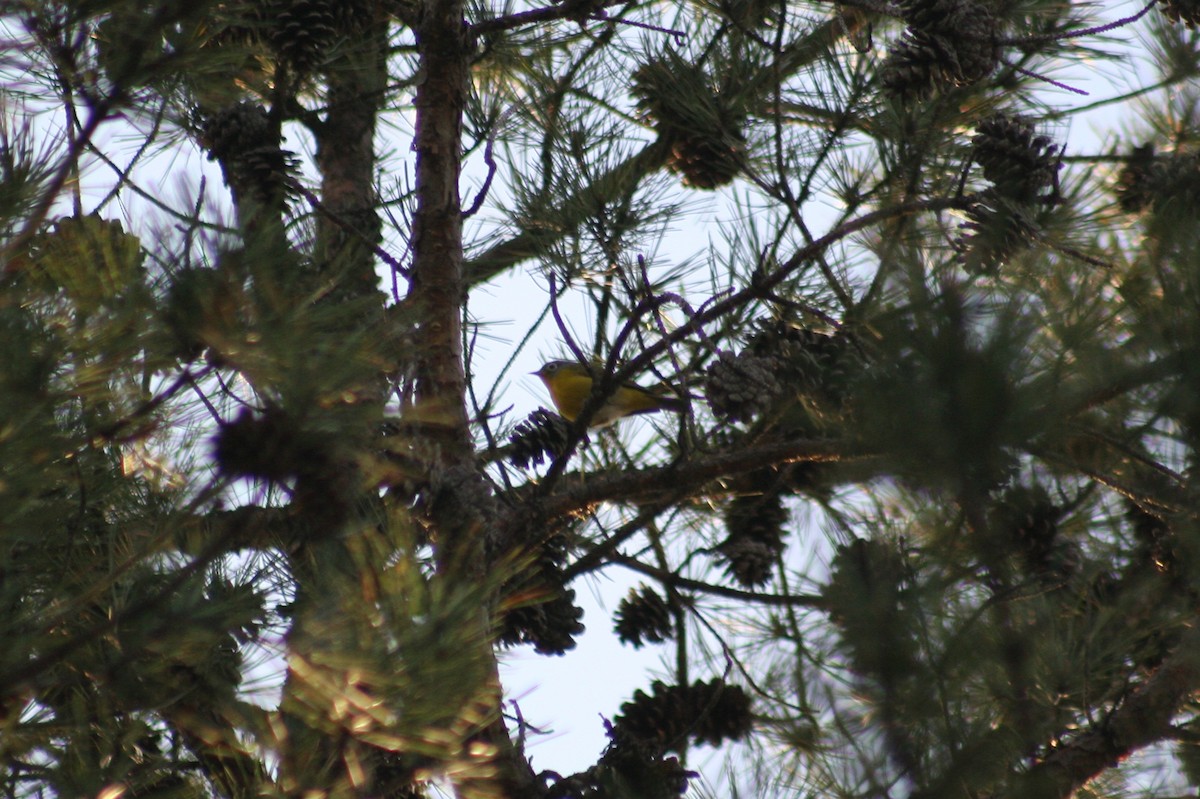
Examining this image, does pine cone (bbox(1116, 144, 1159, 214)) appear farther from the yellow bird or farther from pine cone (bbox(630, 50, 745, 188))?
the yellow bird

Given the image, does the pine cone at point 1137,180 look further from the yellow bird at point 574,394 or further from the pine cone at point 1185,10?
the yellow bird at point 574,394

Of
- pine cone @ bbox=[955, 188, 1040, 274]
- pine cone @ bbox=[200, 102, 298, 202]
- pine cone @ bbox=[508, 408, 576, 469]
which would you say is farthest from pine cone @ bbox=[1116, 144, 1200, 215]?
pine cone @ bbox=[200, 102, 298, 202]

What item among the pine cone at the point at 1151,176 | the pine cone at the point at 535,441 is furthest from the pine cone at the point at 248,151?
the pine cone at the point at 1151,176

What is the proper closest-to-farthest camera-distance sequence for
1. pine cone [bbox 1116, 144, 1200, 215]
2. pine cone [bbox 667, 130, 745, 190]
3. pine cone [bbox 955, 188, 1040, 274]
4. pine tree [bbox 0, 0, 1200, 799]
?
pine tree [bbox 0, 0, 1200, 799], pine cone [bbox 955, 188, 1040, 274], pine cone [bbox 1116, 144, 1200, 215], pine cone [bbox 667, 130, 745, 190]

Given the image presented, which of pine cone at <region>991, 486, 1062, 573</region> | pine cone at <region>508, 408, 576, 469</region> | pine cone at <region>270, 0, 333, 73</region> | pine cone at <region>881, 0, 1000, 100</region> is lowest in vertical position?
pine cone at <region>991, 486, 1062, 573</region>

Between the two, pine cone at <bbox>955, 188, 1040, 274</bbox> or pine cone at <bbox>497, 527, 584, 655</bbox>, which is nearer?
pine cone at <bbox>955, 188, 1040, 274</bbox>

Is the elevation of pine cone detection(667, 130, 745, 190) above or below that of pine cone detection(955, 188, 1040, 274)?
above

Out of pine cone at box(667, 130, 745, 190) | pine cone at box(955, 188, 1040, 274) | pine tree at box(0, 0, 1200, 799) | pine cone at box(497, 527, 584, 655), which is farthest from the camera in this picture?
pine cone at box(667, 130, 745, 190)

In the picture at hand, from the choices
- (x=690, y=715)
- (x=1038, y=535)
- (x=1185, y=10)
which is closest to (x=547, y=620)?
(x=690, y=715)

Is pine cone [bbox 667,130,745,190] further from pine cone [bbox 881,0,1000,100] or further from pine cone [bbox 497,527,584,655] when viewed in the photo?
pine cone [bbox 497,527,584,655]

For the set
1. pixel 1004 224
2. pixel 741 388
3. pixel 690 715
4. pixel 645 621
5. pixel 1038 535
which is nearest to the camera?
pixel 1004 224

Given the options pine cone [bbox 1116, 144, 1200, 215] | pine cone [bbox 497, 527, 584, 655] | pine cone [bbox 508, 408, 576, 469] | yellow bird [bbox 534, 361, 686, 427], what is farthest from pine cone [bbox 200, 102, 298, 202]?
yellow bird [bbox 534, 361, 686, 427]

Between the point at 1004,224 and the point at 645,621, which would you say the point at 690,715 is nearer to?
the point at 645,621

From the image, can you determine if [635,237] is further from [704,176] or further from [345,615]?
[345,615]
